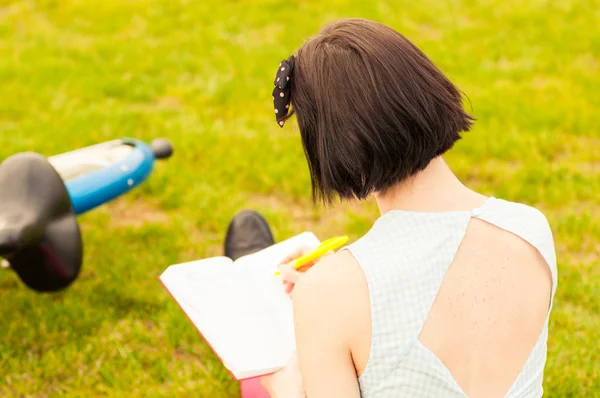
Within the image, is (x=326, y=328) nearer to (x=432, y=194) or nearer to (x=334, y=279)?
(x=334, y=279)

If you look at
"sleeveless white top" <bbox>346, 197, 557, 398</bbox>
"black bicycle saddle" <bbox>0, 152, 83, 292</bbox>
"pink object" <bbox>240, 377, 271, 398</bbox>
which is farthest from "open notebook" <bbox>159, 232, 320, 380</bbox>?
"black bicycle saddle" <bbox>0, 152, 83, 292</bbox>

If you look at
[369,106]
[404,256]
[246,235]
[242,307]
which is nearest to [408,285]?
[404,256]

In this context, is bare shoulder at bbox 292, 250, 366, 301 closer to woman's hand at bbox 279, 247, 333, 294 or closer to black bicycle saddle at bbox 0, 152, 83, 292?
woman's hand at bbox 279, 247, 333, 294

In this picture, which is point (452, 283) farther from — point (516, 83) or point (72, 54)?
point (72, 54)

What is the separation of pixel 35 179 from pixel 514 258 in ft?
5.02

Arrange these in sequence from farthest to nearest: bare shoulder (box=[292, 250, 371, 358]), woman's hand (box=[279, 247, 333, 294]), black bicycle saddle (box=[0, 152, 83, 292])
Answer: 1. black bicycle saddle (box=[0, 152, 83, 292])
2. woman's hand (box=[279, 247, 333, 294])
3. bare shoulder (box=[292, 250, 371, 358])

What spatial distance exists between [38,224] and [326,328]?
1.22 m

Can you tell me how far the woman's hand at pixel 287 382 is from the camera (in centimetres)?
150

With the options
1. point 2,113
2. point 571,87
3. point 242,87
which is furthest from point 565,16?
point 2,113

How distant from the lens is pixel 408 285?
4.07ft

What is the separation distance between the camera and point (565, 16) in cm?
422

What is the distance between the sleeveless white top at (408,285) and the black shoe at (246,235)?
1.12 meters

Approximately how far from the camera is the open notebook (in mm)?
1602

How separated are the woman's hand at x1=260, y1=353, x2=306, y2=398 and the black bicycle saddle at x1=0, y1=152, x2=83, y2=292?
35.6 inches
